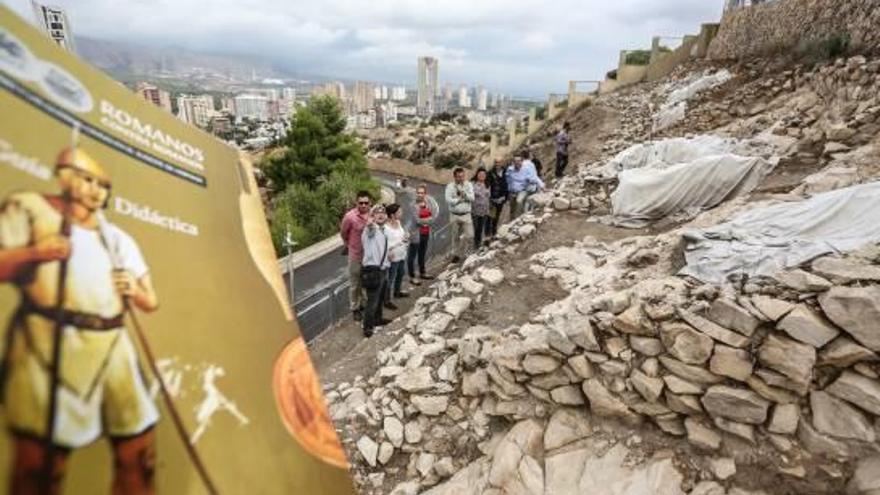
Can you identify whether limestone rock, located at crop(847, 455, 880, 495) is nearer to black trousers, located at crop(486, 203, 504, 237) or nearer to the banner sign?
the banner sign

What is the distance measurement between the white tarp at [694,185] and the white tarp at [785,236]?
7.86ft

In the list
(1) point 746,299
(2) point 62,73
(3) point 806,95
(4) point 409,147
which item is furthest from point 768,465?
(4) point 409,147

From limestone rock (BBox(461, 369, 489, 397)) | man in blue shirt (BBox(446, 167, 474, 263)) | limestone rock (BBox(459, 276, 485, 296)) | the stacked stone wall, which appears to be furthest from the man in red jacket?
the stacked stone wall

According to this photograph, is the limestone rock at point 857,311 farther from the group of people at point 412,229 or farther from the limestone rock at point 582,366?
the group of people at point 412,229

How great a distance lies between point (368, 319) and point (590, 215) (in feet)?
13.2

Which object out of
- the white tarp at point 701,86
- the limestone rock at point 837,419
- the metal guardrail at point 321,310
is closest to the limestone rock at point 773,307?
the limestone rock at point 837,419

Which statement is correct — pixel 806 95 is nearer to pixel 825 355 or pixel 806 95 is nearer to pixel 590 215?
pixel 590 215

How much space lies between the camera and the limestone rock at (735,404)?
11.4 ft

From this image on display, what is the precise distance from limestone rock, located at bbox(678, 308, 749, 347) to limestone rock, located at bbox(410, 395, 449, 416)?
2.18m

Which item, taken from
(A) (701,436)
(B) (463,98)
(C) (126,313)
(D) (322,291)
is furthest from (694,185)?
(B) (463,98)

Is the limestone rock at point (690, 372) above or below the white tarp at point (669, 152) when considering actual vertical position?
below

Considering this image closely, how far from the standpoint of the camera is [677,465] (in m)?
3.59

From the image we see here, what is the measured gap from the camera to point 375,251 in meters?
5.70

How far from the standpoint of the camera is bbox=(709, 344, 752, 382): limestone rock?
3537 millimetres
